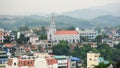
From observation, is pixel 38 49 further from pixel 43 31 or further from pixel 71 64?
pixel 43 31

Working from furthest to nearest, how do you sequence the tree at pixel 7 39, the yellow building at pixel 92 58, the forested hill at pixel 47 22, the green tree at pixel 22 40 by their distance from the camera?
the forested hill at pixel 47 22 < the tree at pixel 7 39 < the green tree at pixel 22 40 < the yellow building at pixel 92 58

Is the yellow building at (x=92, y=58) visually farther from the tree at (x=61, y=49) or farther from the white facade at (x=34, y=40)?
the white facade at (x=34, y=40)

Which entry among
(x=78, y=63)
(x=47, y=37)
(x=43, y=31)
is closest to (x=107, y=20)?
(x=43, y=31)

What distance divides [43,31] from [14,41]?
3764 mm

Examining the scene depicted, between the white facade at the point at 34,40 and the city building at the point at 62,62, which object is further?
the white facade at the point at 34,40

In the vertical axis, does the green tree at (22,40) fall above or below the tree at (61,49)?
above

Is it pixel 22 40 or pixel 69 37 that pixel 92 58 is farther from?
pixel 69 37

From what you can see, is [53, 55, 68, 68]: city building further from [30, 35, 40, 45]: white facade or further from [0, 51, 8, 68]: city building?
[30, 35, 40, 45]: white facade

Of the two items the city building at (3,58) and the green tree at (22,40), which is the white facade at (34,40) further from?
the city building at (3,58)

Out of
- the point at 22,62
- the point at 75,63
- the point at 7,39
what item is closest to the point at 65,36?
the point at 7,39

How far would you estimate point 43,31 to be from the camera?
17.0 meters

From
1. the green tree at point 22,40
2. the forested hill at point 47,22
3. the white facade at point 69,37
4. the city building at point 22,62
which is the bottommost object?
the forested hill at point 47,22

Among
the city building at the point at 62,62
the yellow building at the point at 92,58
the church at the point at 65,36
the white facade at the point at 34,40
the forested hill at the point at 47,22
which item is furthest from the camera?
the forested hill at the point at 47,22

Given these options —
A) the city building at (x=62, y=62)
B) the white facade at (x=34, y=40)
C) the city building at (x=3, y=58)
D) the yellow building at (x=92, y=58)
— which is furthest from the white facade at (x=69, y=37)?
the yellow building at (x=92, y=58)
